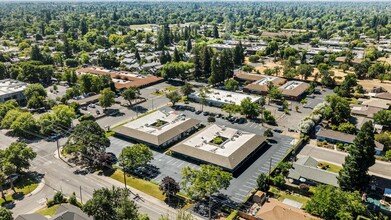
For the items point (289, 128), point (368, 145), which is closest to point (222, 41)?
point (289, 128)

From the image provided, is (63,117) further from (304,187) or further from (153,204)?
(304,187)

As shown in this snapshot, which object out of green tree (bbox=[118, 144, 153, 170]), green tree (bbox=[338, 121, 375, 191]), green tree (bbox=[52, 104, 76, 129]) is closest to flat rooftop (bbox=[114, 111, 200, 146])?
green tree (bbox=[118, 144, 153, 170])

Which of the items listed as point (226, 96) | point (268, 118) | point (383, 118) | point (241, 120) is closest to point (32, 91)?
point (226, 96)

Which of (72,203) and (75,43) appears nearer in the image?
(72,203)

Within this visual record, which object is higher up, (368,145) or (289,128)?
(368,145)

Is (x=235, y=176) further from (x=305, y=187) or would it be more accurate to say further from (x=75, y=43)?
(x=75, y=43)

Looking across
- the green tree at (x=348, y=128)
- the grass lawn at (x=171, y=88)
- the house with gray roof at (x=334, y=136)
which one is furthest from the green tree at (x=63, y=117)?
the green tree at (x=348, y=128)

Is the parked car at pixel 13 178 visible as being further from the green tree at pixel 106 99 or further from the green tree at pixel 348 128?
the green tree at pixel 348 128

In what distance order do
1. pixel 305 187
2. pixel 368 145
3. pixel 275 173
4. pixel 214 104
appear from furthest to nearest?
pixel 214 104 < pixel 275 173 < pixel 305 187 < pixel 368 145
